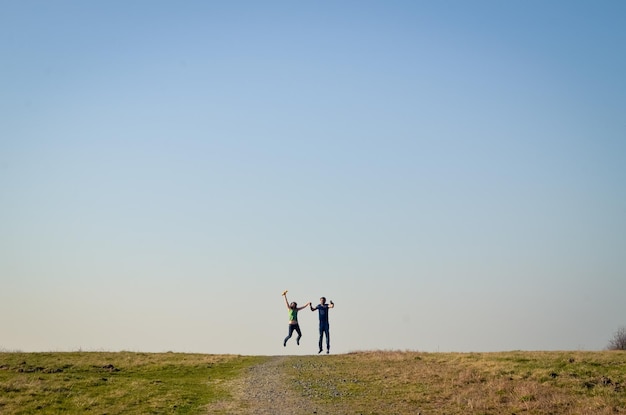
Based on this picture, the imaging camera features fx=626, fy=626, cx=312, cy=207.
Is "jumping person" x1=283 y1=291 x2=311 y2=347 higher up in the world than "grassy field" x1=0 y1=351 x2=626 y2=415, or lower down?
higher up

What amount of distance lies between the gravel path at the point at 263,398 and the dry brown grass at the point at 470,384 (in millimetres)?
863

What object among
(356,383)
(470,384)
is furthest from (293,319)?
(470,384)

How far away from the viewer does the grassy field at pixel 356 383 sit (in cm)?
2152

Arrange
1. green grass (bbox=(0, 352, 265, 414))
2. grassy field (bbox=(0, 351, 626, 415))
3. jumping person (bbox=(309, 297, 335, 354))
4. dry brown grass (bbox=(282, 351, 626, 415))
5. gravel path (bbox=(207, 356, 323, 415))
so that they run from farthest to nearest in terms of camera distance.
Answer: jumping person (bbox=(309, 297, 335, 354)) → green grass (bbox=(0, 352, 265, 414)) → grassy field (bbox=(0, 351, 626, 415)) → dry brown grass (bbox=(282, 351, 626, 415)) → gravel path (bbox=(207, 356, 323, 415))

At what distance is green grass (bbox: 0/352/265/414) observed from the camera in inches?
886

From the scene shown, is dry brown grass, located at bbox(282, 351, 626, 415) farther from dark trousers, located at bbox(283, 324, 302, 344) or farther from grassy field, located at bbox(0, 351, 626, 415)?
dark trousers, located at bbox(283, 324, 302, 344)

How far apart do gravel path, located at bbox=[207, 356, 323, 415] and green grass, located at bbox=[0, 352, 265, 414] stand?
2.45ft

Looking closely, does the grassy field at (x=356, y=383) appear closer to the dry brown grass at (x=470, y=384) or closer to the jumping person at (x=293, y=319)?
the dry brown grass at (x=470, y=384)

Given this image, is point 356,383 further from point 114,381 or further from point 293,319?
point 293,319

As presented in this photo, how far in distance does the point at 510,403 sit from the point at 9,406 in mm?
17852

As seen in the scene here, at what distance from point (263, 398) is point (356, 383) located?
490cm

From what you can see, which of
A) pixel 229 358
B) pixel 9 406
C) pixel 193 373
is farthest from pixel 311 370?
pixel 9 406

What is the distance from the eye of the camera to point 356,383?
85.3 ft

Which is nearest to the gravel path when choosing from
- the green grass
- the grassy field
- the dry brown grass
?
the grassy field
